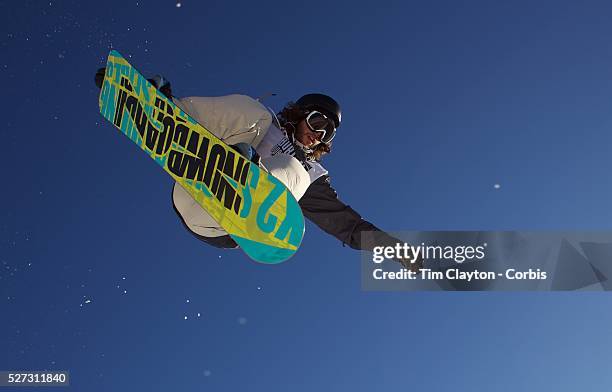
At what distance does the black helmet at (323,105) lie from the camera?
5.11 m

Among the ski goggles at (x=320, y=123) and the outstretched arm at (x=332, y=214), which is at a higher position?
the ski goggles at (x=320, y=123)

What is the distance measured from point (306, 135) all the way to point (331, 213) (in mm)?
851

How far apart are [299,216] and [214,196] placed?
0.75 meters

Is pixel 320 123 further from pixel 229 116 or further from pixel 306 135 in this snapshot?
pixel 229 116

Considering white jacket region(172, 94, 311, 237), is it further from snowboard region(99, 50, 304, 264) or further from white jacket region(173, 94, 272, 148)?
snowboard region(99, 50, 304, 264)

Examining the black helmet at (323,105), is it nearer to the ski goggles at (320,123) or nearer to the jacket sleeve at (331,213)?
the ski goggles at (320,123)

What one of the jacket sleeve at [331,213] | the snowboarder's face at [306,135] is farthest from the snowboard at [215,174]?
the jacket sleeve at [331,213]

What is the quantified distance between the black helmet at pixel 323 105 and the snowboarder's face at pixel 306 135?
0.54ft

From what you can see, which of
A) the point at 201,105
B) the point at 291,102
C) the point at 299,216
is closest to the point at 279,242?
the point at 299,216

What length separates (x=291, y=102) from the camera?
5.39 metres

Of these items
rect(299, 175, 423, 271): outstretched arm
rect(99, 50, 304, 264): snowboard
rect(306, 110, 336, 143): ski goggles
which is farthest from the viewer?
rect(299, 175, 423, 271): outstretched arm

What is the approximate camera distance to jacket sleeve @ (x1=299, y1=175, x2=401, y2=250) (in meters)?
5.45

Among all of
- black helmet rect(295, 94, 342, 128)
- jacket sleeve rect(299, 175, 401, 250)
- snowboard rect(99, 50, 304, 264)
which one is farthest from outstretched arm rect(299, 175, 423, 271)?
snowboard rect(99, 50, 304, 264)

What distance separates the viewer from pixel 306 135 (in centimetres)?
517
